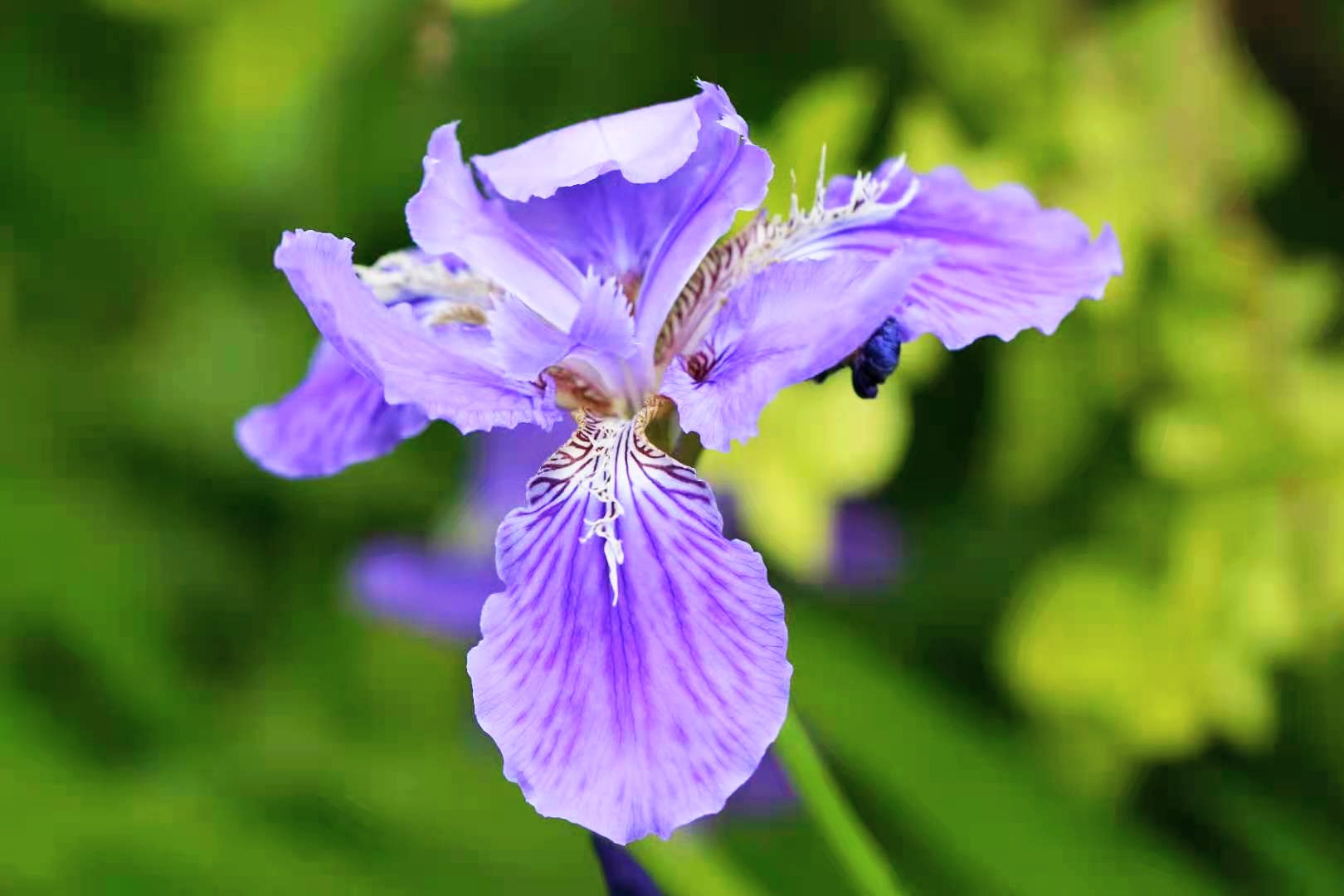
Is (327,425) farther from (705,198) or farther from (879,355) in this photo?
(879,355)

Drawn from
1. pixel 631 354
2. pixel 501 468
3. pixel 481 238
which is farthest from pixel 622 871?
pixel 501 468

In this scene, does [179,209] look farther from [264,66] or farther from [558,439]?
[558,439]

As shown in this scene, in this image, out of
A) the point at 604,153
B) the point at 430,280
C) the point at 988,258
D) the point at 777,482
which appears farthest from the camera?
the point at 777,482

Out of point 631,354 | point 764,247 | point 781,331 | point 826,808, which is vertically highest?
point 764,247

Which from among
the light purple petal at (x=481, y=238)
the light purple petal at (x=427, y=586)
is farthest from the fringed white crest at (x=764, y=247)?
the light purple petal at (x=427, y=586)

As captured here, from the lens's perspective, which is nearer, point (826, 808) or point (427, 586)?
point (826, 808)

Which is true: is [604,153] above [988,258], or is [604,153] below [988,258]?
above

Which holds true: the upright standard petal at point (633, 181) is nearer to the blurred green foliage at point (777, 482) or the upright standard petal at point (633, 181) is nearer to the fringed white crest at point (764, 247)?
the fringed white crest at point (764, 247)
